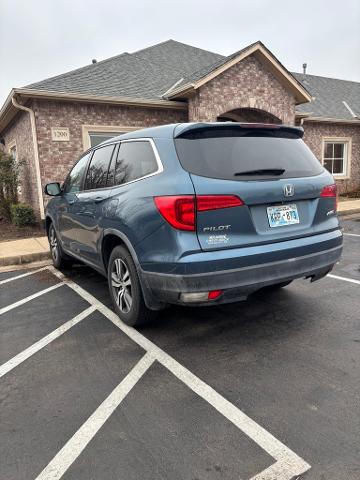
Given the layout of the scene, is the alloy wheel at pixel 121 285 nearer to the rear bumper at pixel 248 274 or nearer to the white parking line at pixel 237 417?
the white parking line at pixel 237 417

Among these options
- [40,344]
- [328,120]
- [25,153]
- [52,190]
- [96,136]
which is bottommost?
[40,344]

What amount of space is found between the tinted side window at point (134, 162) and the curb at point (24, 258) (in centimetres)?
394

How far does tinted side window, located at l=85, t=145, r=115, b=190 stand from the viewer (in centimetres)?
415

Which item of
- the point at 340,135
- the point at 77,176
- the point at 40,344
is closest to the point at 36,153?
the point at 77,176

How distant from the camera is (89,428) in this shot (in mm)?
2252

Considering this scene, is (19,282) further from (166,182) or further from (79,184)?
(166,182)

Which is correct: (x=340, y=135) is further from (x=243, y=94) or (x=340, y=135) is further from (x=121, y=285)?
(x=121, y=285)

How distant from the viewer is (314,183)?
11.0 ft

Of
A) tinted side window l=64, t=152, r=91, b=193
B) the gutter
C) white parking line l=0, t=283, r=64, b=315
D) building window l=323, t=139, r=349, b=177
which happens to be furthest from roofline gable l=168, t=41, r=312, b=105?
white parking line l=0, t=283, r=64, b=315

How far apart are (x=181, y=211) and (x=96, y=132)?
861 cm

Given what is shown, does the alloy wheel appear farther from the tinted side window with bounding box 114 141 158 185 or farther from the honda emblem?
the honda emblem

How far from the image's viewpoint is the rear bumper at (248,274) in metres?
2.81

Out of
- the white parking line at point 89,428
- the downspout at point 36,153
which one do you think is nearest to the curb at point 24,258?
the downspout at point 36,153

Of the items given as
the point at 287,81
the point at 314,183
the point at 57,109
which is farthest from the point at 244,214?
the point at 287,81
